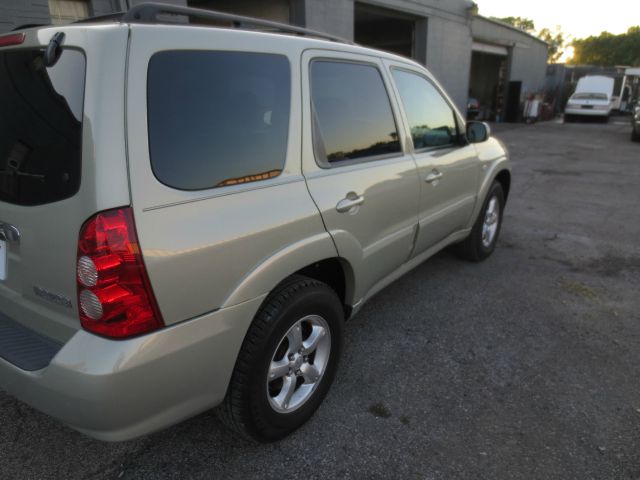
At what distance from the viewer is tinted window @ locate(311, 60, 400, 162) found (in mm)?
2312

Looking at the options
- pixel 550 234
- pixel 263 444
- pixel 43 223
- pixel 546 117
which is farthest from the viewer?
pixel 546 117

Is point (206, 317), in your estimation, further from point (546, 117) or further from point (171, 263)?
point (546, 117)

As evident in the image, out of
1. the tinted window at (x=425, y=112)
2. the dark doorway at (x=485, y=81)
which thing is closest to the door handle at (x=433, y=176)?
the tinted window at (x=425, y=112)

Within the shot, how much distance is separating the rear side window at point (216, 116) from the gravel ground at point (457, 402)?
130 centimetres

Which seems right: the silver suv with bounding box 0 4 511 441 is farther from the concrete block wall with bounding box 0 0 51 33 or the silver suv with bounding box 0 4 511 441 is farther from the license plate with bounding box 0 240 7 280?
the concrete block wall with bounding box 0 0 51 33

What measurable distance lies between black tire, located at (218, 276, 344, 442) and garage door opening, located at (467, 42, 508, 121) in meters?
→ 22.4

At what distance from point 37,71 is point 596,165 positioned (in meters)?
11.3

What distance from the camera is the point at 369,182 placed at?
8.27ft

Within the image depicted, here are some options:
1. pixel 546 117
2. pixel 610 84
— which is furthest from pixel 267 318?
pixel 610 84

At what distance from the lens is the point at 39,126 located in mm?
1636

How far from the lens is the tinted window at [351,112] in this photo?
7.59 feet

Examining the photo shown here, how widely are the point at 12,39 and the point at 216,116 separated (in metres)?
0.81

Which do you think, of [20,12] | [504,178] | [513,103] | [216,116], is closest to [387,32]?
[513,103]

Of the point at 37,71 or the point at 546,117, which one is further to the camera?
the point at 546,117
